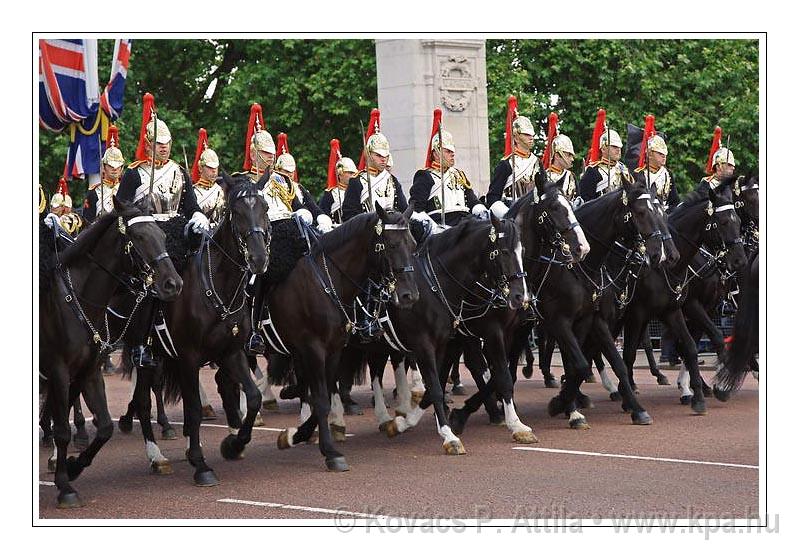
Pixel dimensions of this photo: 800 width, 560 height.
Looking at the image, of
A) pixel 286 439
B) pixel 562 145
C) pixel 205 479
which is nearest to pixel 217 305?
pixel 205 479

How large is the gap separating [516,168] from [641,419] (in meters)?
2.83

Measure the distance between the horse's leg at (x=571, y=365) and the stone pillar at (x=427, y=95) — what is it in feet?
27.3

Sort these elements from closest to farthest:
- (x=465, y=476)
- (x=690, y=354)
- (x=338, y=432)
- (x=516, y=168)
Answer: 1. (x=465, y=476)
2. (x=338, y=432)
3. (x=516, y=168)
4. (x=690, y=354)

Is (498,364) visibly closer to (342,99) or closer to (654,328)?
(654,328)

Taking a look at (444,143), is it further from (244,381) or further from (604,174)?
(244,381)

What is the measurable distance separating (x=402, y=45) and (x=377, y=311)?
10.3 m

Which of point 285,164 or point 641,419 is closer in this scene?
point 285,164

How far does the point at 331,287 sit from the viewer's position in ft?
36.9

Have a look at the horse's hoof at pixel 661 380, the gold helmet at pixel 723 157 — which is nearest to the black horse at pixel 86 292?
the gold helmet at pixel 723 157

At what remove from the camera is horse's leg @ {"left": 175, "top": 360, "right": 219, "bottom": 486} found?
1042cm

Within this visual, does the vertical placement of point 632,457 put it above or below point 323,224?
below

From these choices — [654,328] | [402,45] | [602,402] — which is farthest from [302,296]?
[654,328]

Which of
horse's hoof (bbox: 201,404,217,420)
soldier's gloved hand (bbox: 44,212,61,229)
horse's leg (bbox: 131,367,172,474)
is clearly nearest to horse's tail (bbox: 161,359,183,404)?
horse's leg (bbox: 131,367,172,474)

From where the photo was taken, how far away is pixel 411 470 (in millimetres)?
10867
